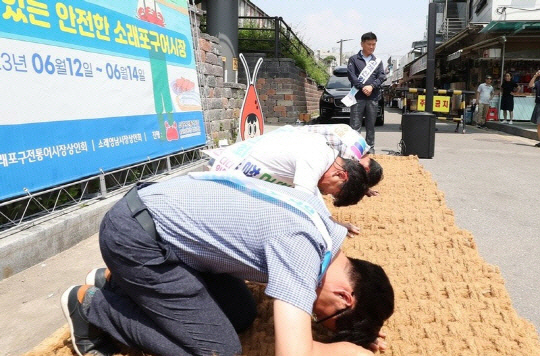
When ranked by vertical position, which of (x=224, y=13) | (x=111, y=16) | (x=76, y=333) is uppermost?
(x=224, y=13)

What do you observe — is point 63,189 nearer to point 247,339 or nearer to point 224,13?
point 247,339

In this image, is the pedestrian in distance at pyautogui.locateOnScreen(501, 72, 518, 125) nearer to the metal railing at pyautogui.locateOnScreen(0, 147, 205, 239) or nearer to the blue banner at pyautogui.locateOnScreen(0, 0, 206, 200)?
the blue banner at pyautogui.locateOnScreen(0, 0, 206, 200)

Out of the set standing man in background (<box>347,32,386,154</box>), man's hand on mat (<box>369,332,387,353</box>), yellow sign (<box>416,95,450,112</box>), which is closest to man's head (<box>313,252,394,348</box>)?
man's hand on mat (<box>369,332,387,353</box>)

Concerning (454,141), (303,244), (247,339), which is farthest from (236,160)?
(454,141)

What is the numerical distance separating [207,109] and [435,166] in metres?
3.55

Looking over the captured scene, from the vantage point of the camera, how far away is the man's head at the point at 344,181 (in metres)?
2.66

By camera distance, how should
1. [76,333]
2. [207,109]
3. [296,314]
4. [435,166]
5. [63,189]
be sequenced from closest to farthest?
[296,314] < [76,333] < [63,189] < [207,109] < [435,166]

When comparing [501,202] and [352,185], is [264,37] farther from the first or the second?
[352,185]

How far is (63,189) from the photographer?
359 centimetres

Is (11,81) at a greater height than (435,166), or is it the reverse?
(11,81)

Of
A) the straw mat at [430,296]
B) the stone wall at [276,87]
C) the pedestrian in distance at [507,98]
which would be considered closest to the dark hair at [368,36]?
the straw mat at [430,296]

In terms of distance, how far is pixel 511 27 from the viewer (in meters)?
17.0

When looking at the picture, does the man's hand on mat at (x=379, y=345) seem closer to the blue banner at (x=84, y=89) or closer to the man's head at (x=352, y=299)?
the man's head at (x=352, y=299)

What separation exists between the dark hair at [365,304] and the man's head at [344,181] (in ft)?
2.57
